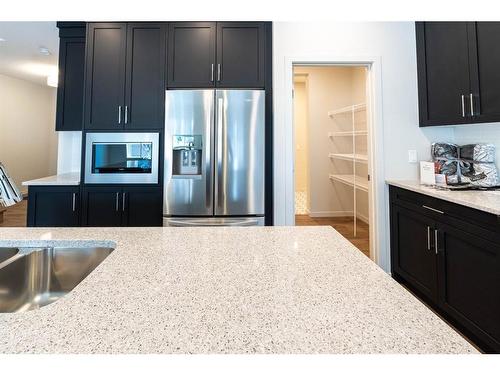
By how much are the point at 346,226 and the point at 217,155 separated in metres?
2.99

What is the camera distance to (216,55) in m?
2.47

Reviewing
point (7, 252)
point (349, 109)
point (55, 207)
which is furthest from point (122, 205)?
point (349, 109)

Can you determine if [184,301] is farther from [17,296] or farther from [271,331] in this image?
[17,296]

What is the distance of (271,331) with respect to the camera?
0.49 meters

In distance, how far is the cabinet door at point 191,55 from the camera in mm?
2465

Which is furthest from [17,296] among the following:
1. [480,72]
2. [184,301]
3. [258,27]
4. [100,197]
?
[480,72]

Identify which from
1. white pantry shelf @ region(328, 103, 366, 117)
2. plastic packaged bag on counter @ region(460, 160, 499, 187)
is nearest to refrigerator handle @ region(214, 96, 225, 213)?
plastic packaged bag on counter @ region(460, 160, 499, 187)

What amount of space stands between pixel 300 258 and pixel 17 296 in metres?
0.98

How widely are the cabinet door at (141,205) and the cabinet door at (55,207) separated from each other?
1.45ft

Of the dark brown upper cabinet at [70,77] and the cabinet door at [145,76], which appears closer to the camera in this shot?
the cabinet door at [145,76]

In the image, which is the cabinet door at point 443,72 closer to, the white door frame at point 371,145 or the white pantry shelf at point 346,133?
the white door frame at point 371,145

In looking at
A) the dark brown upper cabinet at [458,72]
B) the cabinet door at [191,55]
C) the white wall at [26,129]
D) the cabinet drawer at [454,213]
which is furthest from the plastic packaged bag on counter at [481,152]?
the white wall at [26,129]

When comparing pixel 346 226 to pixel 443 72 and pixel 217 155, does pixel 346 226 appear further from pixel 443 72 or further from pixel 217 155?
pixel 217 155
